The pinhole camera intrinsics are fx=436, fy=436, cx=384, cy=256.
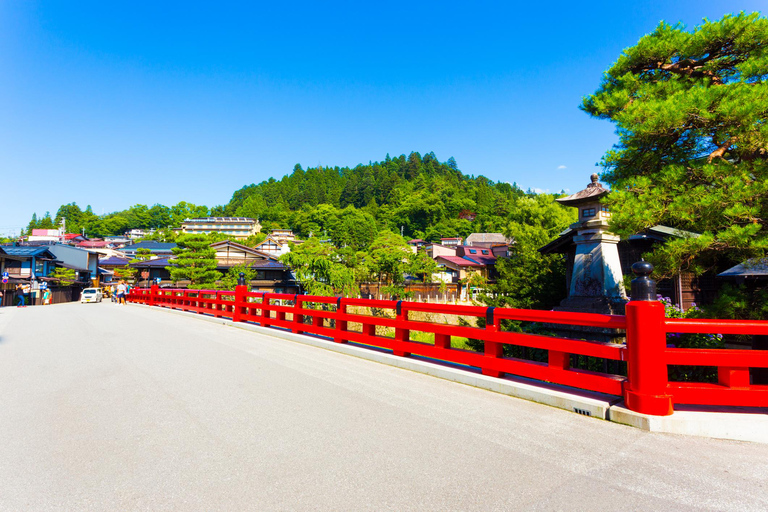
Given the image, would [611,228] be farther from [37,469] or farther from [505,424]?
[37,469]

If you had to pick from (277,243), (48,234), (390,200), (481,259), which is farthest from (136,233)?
(481,259)

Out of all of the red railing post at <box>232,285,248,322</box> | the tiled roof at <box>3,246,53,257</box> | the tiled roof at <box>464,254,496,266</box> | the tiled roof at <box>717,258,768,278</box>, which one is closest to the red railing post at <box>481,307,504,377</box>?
the tiled roof at <box>717,258,768,278</box>

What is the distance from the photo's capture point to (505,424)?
418 centimetres

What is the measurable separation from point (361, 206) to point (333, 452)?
121m

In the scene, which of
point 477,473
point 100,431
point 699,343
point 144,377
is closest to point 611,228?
point 699,343

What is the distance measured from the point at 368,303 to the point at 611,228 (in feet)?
12.1

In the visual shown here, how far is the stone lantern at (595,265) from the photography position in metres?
8.95

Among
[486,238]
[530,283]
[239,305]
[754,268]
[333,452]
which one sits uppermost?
[486,238]

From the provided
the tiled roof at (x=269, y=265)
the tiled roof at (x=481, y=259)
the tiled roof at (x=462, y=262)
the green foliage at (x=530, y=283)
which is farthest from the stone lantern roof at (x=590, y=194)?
the tiled roof at (x=462, y=262)

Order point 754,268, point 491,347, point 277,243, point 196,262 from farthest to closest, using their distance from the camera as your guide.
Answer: point 277,243 < point 196,262 < point 754,268 < point 491,347

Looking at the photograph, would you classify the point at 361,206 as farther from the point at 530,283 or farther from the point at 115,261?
the point at 530,283

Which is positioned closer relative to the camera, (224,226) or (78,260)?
(78,260)

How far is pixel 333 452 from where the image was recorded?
352 centimetres

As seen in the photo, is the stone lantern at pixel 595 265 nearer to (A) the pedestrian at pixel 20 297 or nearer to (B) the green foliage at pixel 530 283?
(B) the green foliage at pixel 530 283
